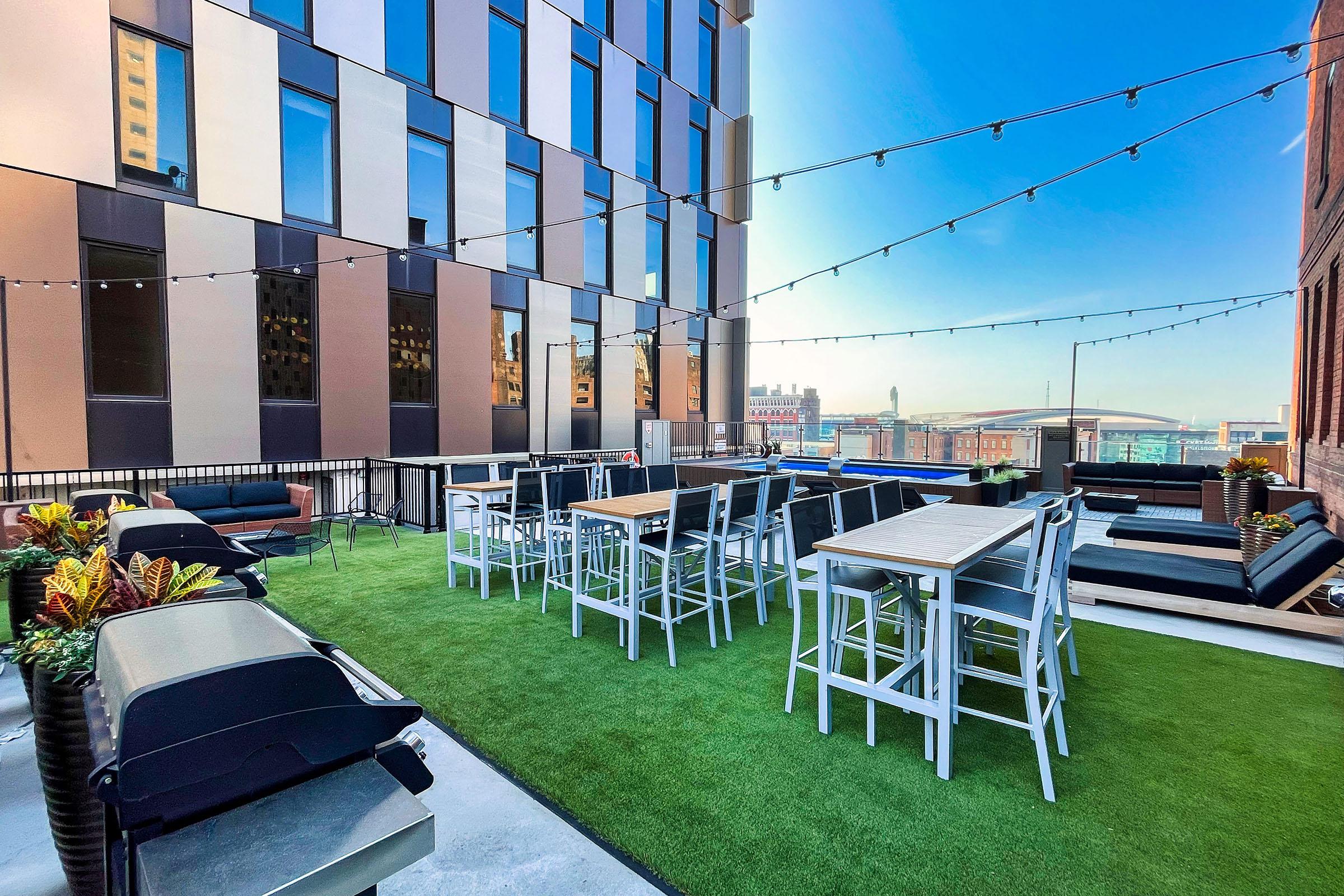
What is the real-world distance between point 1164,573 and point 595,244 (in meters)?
11.4

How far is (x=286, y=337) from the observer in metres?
8.39

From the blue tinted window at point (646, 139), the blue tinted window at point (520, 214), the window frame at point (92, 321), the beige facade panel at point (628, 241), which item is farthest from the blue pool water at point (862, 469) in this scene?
the window frame at point (92, 321)

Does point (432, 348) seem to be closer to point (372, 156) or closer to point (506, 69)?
point (372, 156)

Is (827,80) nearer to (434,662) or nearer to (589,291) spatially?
(589,291)

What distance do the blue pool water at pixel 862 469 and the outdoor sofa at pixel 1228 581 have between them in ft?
15.5

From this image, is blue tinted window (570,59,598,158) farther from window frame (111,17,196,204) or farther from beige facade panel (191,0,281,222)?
window frame (111,17,196,204)

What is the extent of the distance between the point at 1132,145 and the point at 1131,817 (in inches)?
164

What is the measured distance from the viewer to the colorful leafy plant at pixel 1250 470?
660 cm

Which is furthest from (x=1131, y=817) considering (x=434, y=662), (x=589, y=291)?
(x=589, y=291)

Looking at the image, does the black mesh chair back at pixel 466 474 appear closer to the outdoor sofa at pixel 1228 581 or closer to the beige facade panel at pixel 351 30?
the outdoor sofa at pixel 1228 581

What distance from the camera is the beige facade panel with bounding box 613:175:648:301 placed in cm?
1298

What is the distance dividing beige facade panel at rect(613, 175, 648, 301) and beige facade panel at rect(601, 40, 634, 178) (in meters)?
0.36

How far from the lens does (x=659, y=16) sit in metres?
13.9

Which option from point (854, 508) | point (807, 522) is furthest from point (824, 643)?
point (854, 508)
